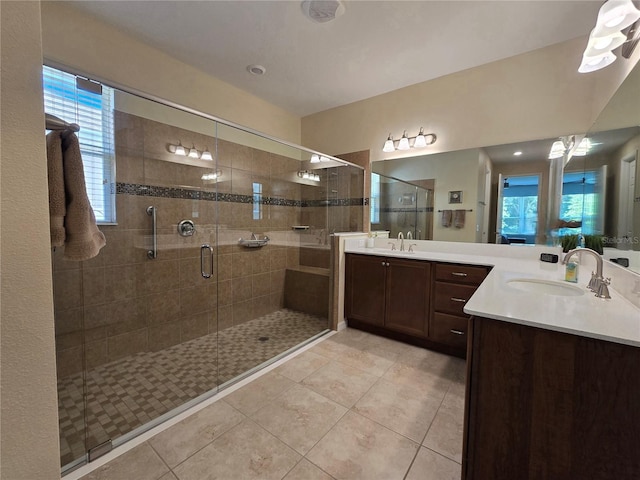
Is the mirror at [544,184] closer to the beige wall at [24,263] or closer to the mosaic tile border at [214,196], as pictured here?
the mosaic tile border at [214,196]

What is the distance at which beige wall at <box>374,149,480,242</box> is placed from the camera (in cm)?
260

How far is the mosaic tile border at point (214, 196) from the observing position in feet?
7.21

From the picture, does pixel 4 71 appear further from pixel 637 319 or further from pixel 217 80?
pixel 217 80

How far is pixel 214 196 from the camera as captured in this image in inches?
107

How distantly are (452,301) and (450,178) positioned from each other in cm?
128

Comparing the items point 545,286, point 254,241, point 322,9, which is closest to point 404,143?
point 322,9

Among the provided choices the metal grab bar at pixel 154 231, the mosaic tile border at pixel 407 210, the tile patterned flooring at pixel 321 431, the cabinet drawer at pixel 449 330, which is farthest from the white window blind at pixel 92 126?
the cabinet drawer at pixel 449 330

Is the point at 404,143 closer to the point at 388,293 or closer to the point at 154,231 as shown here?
the point at 388,293

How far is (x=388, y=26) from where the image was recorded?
2.04 meters

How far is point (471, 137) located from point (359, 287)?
6.17 feet

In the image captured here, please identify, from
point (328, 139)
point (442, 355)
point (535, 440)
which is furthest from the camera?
point (328, 139)

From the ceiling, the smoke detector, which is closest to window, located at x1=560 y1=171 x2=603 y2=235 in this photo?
the ceiling

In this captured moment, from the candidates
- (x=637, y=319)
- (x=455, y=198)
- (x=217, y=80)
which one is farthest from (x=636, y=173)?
(x=217, y=80)

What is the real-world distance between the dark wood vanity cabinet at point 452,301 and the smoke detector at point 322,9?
210 cm
